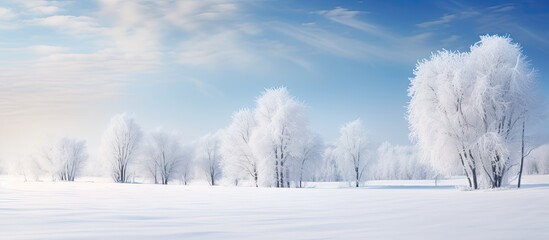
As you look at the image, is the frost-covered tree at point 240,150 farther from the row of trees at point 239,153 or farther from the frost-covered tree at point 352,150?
the frost-covered tree at point 352,150

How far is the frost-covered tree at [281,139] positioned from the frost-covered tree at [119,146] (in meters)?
28.9

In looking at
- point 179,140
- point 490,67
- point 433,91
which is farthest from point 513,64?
point 179,140

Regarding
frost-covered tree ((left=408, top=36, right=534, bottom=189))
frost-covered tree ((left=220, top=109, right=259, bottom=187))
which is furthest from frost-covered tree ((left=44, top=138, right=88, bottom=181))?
frost-covered tree ((left=408, top=36, right=534, bottom=189))

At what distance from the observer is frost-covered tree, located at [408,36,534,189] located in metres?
29.5

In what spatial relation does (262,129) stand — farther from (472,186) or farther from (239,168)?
(472,186)

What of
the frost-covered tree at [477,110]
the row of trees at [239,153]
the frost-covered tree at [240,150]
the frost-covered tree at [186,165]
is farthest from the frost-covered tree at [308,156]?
the frost-covered tree at [186,165]

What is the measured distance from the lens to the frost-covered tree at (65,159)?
8156 cm

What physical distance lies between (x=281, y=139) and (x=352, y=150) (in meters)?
19.6

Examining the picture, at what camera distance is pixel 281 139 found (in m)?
50.7

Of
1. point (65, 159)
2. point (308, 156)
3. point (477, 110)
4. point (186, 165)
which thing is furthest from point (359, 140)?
point (65, 159)

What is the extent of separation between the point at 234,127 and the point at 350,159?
20260 millimetres

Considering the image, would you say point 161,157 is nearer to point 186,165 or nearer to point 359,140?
point 186,165

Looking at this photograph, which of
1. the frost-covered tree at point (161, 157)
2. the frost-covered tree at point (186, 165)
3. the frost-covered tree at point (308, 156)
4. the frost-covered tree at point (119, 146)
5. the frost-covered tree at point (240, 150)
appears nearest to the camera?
the frost-covered tree at point (308, 156)

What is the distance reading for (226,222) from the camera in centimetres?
959
